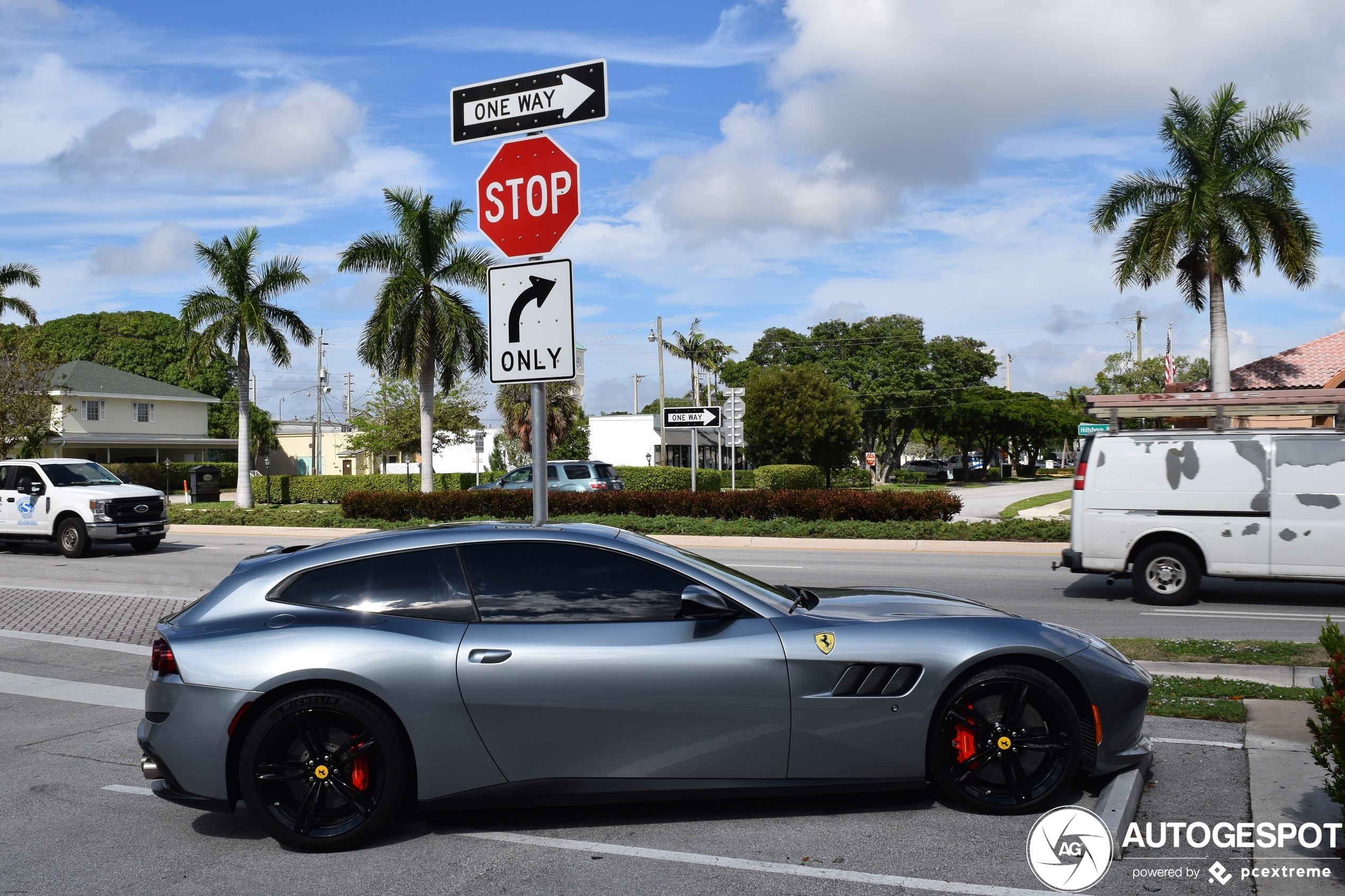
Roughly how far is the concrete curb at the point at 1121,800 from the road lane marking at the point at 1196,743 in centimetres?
85

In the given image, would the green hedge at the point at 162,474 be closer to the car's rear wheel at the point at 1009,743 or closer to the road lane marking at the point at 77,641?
the road lane marking at the point at 77,641

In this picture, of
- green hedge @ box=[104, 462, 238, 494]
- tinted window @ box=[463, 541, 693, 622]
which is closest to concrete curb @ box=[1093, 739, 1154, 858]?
tinted window @ box=[463, 541, 693, 622]

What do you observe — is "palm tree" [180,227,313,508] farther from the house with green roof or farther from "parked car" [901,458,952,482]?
"parked car" [901,458,952,482]

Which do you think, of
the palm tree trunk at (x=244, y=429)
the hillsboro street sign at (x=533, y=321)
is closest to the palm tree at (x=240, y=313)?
the palm tree trunk at (x=244, y=429)

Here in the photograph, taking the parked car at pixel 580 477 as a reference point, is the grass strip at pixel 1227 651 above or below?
below

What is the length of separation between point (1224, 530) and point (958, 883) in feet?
30.6

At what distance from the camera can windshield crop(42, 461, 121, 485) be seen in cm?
1961

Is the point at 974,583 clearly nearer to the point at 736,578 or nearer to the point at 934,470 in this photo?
the point at 736,578

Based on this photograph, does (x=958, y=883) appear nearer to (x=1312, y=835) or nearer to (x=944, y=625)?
(x=944, y=625)

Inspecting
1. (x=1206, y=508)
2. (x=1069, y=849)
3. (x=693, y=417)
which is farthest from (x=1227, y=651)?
(x=693, y=417)

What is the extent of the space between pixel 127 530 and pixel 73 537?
3.05ft

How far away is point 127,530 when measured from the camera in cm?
1927

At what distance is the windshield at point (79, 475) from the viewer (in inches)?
772

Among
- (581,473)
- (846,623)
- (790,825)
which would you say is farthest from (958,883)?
(581,473)
